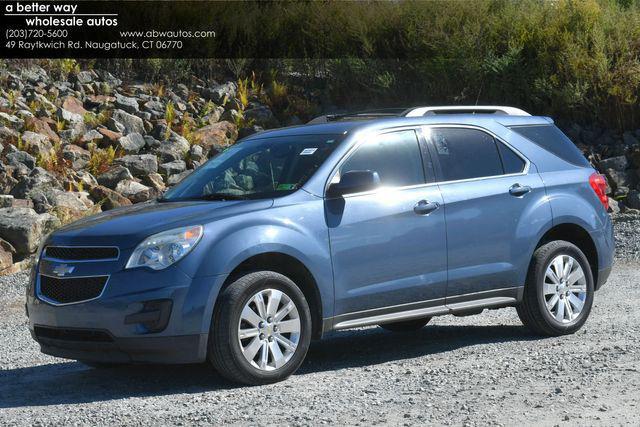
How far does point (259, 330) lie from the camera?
7094 mm

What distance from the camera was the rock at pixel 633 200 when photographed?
1903cm

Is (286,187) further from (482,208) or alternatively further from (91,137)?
(91,137)

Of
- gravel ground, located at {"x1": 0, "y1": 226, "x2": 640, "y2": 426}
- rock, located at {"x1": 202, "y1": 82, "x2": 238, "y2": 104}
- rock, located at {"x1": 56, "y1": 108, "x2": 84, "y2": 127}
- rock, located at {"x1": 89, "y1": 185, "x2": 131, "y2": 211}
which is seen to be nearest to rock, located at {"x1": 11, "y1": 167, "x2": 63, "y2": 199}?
rock, located at {"x1": 89, "y1": 185, "x2": 131, "y2": 211}

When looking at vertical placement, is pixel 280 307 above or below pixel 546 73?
below

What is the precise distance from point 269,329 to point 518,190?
8.50 feet

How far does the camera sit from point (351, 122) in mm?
8336

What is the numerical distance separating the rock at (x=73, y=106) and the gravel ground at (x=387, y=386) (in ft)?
34.2

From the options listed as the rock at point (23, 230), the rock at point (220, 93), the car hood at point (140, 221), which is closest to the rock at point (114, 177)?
the rock at point (23, 230)

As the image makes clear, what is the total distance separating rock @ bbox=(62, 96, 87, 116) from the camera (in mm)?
19562

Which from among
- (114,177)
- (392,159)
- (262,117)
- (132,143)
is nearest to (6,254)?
(114,177)

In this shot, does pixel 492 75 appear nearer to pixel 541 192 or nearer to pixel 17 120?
pixel 17 120

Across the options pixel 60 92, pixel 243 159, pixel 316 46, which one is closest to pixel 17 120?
pixel 60 92

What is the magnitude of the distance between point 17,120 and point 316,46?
661 cm

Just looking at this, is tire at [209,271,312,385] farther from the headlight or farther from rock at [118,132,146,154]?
rock at [118,132,146,154]
